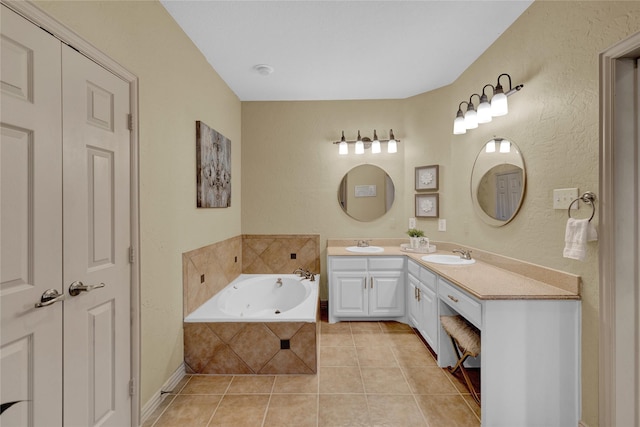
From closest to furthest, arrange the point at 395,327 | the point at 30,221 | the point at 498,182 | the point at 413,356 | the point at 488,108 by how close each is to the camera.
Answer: the point at 30,221 → the point at 488,108 → the point at 498,182 → the point at 413,356 → the point at 395,327

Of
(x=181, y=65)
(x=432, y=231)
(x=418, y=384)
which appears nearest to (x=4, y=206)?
(x=181, y=65)

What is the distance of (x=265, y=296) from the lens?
3.27 meters

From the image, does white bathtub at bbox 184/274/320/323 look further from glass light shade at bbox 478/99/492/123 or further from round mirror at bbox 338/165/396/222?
glass light shade at bbox 478/99/492/123

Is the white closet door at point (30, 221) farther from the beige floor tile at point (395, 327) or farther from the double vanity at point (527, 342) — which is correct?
the beige floor tile at point (395, 327)

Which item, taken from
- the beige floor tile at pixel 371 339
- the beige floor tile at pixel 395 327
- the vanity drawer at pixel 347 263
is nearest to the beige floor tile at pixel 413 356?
the beige floor tile at pixel 371 339

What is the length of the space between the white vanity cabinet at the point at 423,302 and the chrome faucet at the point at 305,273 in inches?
42.5

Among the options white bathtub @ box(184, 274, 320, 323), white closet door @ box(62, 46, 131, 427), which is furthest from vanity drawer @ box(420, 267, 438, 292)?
white closet door @ box(62, 46, 131, 427)

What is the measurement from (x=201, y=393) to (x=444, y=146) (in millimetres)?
3271

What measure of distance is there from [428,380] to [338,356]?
0.75m

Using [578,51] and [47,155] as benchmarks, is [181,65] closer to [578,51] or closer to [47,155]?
[47,155]

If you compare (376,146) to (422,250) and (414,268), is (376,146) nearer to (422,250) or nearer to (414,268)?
(422,250)

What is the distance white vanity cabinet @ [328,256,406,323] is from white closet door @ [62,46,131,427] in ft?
6.59

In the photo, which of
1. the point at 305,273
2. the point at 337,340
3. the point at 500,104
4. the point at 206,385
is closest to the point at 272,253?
the point at 305,273

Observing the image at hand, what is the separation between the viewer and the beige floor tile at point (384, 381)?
2006 mm
